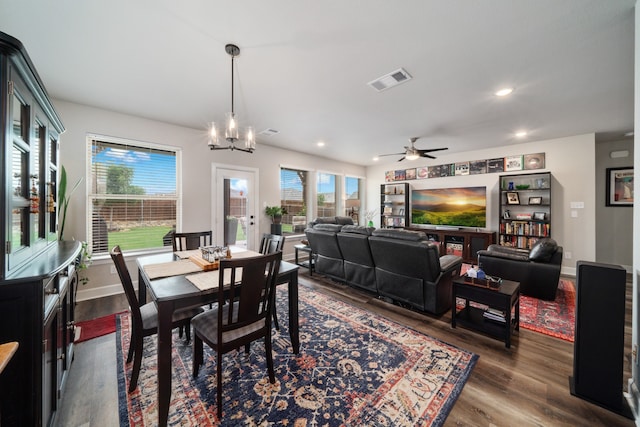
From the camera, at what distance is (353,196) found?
8000 mm

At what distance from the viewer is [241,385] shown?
1774mm

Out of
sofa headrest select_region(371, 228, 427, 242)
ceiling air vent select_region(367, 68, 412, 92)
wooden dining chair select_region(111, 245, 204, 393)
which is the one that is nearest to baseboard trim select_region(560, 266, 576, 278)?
sofa headrest select_region(371, 228, 427, 242)

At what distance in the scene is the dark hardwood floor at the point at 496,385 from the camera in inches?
59.6

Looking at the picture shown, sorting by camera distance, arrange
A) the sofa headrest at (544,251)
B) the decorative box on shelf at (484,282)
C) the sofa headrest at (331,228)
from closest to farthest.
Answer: the decorative box on shelf at (484,282) < the sofa headrest at (544,251) < the sofa headrest at (331,228)

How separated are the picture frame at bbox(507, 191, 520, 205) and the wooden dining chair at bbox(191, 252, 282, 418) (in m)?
5.63

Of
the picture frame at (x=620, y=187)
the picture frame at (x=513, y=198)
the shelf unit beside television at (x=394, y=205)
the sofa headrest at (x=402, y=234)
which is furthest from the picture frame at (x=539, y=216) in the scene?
the sofa headrest at (x=402, y=234)

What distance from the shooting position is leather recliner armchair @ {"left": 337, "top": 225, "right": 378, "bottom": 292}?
3314 millimetres

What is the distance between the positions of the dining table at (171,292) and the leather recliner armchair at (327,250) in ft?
5.42

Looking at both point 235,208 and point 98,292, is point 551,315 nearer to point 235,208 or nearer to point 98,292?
point 235,208

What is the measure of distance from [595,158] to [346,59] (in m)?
5.92

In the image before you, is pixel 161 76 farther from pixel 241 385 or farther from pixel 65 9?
pixel 241 385

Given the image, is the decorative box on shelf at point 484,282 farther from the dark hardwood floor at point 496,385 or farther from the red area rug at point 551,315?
the red area rug at point 551,315

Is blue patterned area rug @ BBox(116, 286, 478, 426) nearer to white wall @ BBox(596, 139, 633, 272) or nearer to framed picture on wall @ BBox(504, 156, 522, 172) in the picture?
Result: framed picture on wall @ BBox(504, 156, 522, 172)

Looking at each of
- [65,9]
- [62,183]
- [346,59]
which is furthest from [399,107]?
Result: [62,183]
